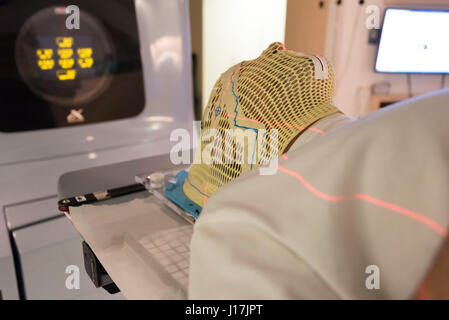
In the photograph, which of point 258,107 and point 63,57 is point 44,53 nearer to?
point 63,57

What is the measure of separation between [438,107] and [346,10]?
2207mm

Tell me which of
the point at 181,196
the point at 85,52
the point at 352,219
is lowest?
the point at 181,196

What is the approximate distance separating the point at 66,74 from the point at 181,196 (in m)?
0.51

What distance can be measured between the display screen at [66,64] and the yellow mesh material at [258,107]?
1.44ft

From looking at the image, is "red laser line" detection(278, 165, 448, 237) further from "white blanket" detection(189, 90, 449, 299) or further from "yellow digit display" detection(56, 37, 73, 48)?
"yellow digit display" detection(56, 37, 73, 48)

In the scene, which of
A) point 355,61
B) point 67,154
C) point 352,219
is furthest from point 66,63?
point 355,61

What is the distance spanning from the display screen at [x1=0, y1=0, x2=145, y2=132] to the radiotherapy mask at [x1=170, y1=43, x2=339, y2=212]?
441 mm

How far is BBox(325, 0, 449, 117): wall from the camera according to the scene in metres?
2.26

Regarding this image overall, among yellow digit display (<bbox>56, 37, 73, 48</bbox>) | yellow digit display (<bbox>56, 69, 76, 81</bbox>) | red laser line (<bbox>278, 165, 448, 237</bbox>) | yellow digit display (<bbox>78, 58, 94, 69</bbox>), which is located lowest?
red laser line (<bbox>278, 165, 448, 237</bbox>)

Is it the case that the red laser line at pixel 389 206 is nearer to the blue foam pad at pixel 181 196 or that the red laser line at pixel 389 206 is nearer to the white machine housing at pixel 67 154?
the blue foam pad at pixel 181 196

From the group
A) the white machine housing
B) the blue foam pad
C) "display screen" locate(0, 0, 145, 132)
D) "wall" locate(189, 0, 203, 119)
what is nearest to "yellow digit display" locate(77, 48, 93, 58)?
"display screen" locate(0, 0, 145, 132)

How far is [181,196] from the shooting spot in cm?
75

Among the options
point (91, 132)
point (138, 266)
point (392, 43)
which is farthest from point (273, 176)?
point (392, 43)
